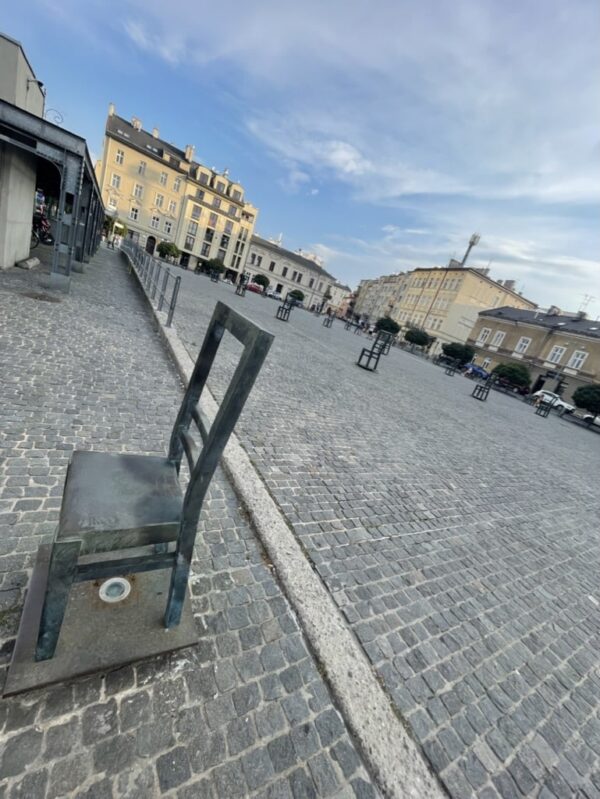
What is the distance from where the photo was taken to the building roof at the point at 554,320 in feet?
122

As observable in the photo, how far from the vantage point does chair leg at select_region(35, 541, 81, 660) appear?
55.4 inches

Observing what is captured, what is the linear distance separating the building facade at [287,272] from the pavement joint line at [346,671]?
70531 mm

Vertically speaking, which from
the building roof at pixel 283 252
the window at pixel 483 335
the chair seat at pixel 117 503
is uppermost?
the building roof at pixel 283 252

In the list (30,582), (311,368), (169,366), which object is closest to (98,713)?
(30,582)

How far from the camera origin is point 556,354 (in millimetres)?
38406

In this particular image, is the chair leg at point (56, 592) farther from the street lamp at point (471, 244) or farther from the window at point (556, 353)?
the street lamp at point (471, 244)

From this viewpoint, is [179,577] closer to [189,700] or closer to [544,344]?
[189,700]

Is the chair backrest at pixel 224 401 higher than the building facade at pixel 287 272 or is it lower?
lower

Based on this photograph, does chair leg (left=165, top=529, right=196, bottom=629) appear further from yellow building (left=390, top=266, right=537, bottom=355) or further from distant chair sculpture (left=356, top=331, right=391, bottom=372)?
yellow building (left=390, top=266, right=537, bottom=355)

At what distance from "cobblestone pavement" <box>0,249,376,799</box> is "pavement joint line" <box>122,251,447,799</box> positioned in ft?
0.24

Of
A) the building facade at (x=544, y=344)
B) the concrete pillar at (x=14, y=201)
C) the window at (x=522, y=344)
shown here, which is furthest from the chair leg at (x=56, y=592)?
the window at (x=522, y=344)

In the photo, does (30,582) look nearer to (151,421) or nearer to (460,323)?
(151,421)

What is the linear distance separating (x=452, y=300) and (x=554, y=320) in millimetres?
15318

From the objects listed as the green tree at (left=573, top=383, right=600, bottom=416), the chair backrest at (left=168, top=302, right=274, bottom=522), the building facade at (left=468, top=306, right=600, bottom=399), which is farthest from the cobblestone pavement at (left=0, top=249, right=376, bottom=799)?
the building facade at (left=468, top=306, right=600, bottom=399)
